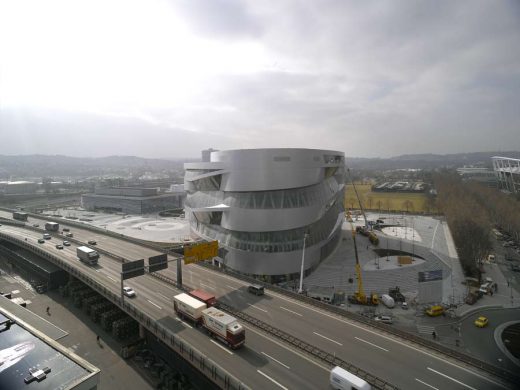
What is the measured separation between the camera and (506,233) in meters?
77.8

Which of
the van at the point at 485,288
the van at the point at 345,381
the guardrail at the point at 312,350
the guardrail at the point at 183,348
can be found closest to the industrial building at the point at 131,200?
the guardrail at the point at 183,348

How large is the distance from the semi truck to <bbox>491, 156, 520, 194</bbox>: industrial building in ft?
474

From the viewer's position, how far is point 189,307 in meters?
25.0

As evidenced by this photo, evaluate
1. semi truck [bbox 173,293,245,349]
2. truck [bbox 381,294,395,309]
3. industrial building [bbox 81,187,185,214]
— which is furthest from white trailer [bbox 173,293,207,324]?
industrial building [bbox 81,187,185,214]

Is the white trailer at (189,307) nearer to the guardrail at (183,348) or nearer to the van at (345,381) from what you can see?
the guardrail at (183,348)

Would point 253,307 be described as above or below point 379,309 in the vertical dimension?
above

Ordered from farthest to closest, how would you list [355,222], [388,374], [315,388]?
1. [355,222]
2. [388,374]
3. [315,388]

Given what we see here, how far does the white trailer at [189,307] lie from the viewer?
24.5 metres

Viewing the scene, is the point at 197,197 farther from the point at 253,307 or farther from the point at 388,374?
the point at 388,374

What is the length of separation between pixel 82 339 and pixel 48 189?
179 m

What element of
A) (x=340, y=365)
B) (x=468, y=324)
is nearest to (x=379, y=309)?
(x=468, y=324)

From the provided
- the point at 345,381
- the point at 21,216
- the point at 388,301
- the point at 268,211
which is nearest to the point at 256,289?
the point at 345,381

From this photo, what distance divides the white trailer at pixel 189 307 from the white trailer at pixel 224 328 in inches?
39.2

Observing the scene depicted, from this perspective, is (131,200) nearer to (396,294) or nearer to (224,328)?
(396,294)
